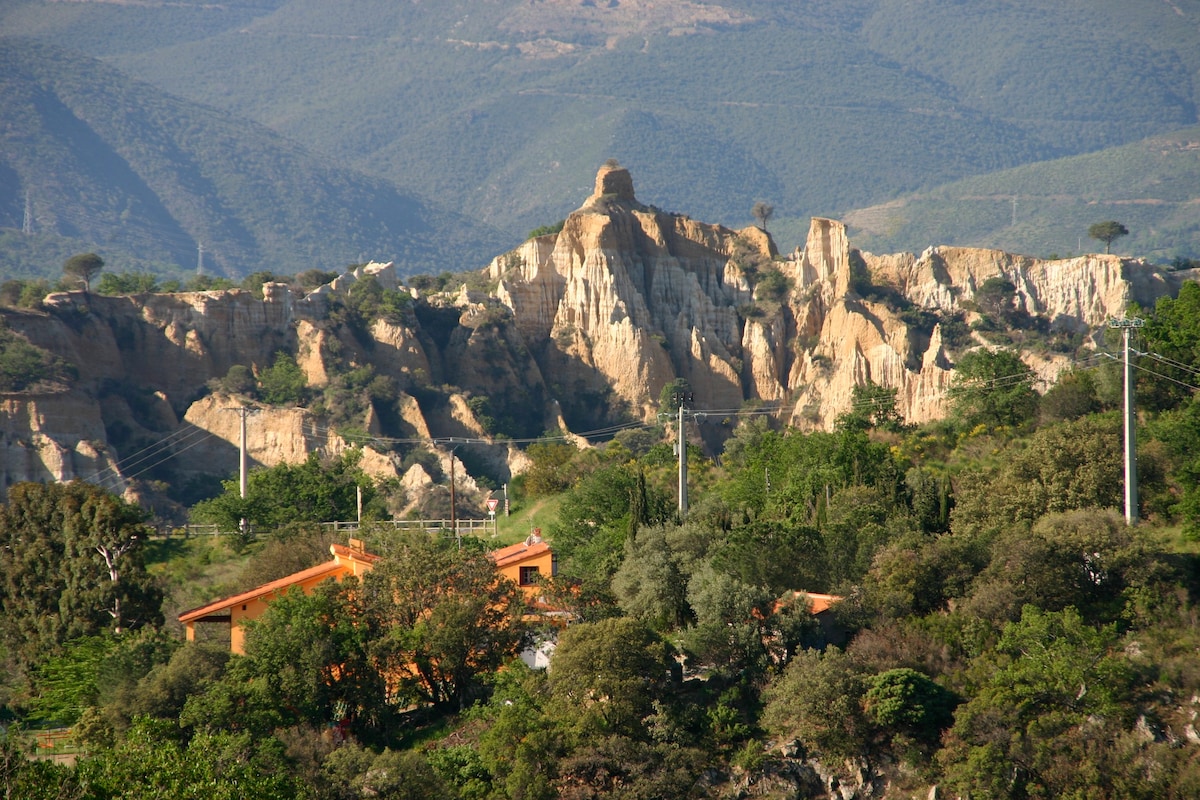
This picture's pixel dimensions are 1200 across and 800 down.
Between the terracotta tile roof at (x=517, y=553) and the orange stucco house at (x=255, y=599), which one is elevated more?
the terracotta tile roof at (x=517, y=553)

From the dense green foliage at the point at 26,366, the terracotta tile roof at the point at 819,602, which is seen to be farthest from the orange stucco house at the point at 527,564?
the dense green foliage at the point at 26,366

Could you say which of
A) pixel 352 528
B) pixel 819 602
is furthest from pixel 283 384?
pixel 819 602

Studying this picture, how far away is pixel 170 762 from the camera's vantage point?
2839 cm

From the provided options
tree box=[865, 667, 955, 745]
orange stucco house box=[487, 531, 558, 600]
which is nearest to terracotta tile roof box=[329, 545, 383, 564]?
orange stucco house box=[487, 531, 558, 600]

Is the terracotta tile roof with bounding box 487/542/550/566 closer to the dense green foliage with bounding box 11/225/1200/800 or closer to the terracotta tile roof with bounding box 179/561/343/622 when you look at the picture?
the dense green foliage with bounding box 11/225/1200/800

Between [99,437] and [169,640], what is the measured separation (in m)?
39.5

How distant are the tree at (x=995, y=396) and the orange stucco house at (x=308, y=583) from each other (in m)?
17.0

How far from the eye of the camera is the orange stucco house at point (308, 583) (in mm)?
44062

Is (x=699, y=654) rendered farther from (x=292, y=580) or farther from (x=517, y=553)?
(x=292, y=580)

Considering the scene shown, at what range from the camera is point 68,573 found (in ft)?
151

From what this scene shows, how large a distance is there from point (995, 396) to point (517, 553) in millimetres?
18177

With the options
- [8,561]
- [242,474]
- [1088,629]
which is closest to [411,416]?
[242,474]

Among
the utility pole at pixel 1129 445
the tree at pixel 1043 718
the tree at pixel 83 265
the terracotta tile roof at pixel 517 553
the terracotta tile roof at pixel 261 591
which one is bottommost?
the tree at pixel 1043 718

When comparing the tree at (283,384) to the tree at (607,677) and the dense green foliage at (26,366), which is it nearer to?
the dense green foliage at (26,366)
